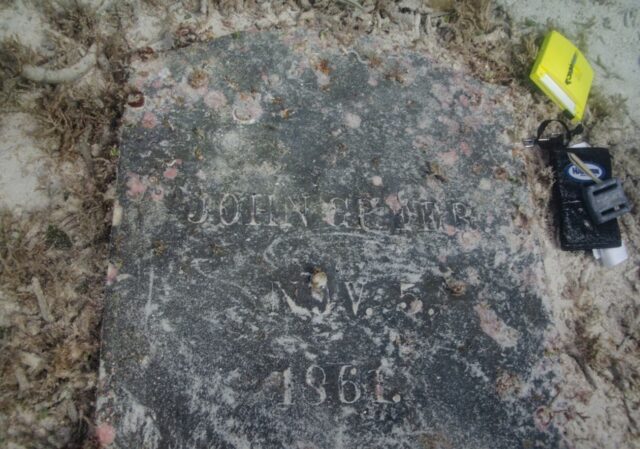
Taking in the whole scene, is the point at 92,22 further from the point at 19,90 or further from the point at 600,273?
the point at 600,273

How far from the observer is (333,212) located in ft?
7.95

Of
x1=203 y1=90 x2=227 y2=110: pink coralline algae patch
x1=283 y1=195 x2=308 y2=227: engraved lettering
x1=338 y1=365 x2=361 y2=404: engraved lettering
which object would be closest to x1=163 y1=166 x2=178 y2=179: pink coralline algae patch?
x1=203 y1=90 x2=227 y2=110: pink coralline algae patch

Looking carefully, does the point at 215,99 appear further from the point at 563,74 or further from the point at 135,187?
the point at 563,74

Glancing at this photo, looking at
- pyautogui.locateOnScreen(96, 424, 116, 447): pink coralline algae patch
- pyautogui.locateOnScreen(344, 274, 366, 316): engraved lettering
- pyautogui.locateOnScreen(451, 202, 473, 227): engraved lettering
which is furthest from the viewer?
pyautogui.locateOnScreen(451, 202, 473, 227): engraved lettering

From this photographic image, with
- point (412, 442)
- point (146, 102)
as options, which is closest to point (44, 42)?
point (146, 102)

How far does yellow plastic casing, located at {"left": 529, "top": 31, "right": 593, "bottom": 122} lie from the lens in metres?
2.96

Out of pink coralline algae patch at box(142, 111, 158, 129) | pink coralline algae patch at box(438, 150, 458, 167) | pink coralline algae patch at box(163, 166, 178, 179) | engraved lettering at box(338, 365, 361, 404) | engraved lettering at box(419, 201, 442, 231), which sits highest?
pink coralline algae patch at box(142, 111, 158, 129)

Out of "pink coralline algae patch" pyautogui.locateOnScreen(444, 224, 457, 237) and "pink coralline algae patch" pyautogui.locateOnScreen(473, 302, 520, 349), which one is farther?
"pink coralline algae patch" pyautogui.locateOnScreen(444, 224, 457, 237)

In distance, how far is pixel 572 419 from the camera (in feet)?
7.61

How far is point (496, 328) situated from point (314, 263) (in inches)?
38.7

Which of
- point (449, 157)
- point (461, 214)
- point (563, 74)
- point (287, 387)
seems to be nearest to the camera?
point (287, 387)

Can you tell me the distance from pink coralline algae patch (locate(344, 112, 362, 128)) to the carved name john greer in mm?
445

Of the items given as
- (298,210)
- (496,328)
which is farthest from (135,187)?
(496,328)

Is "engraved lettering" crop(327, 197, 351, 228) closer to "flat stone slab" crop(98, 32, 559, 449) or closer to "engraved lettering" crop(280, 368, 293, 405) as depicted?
"flat stone slab" crop(98, 32, 559, 449)
